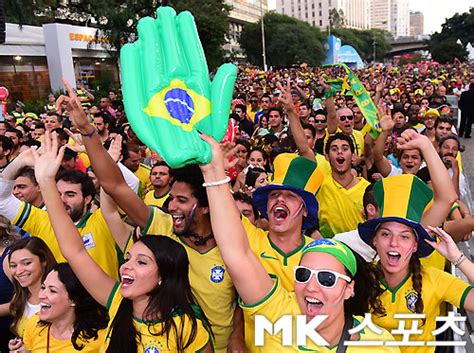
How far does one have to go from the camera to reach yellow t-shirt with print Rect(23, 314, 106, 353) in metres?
2.43

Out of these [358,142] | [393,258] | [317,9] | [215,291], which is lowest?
[215,291]

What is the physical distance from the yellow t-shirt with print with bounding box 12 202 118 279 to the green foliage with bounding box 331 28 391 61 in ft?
240

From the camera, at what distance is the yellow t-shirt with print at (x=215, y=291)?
2482 millimetres

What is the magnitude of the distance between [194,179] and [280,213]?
566 millimetres

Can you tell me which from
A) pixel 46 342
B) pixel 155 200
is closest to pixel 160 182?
pixel 155 200

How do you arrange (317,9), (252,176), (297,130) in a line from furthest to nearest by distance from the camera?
(317,9) → (252,176) → (297,130)

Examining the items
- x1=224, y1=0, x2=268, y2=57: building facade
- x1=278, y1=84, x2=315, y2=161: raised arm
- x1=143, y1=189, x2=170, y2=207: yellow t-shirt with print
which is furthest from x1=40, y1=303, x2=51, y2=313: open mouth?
x1=224, y1=0, x2=268, y2=57: building facade

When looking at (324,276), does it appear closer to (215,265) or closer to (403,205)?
(215,265)

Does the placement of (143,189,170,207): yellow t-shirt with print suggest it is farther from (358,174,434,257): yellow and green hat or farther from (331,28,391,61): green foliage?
(331,28,391,61): green foliage

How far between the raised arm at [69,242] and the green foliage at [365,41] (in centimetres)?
7395

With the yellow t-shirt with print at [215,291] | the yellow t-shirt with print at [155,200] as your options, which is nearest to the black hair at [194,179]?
the yellow t-shirt with print at [215,291]

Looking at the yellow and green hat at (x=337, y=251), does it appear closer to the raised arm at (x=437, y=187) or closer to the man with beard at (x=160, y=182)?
the raised arm at (x=437, y=187)

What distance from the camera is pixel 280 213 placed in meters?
2.77

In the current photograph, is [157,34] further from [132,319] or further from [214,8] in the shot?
[214,8]
